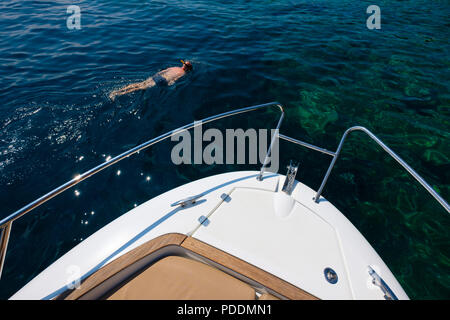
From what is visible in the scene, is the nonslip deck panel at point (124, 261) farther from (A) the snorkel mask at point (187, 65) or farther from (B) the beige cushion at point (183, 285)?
(A) the snorkel mask at point (187, 65)

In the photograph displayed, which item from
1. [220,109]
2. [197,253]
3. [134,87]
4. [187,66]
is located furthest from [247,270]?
[187,66]

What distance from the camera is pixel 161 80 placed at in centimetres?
520

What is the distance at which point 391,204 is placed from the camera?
304cm

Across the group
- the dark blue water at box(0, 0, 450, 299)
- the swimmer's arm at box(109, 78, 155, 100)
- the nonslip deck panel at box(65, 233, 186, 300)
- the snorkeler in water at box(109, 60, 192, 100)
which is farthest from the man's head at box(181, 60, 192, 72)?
the nonslip deck panel at box(65, 233, 186, 300)

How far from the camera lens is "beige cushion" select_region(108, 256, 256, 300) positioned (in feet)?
4.27

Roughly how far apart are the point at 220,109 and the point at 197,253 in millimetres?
3567

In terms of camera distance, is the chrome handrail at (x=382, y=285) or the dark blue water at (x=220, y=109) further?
the dark blue water at (x=220, y=109)

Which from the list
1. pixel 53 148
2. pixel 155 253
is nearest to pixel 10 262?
pixel 53 148

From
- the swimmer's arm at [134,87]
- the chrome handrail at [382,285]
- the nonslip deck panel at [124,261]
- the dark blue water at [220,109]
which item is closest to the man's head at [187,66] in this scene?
the dark blue water at [220,109]

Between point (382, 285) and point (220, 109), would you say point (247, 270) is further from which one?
point (220, 109)

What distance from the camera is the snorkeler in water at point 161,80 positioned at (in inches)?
191

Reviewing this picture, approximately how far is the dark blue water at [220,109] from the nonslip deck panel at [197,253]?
167 centimetres

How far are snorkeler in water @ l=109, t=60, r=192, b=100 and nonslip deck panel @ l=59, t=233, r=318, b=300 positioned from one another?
14.3 ft
